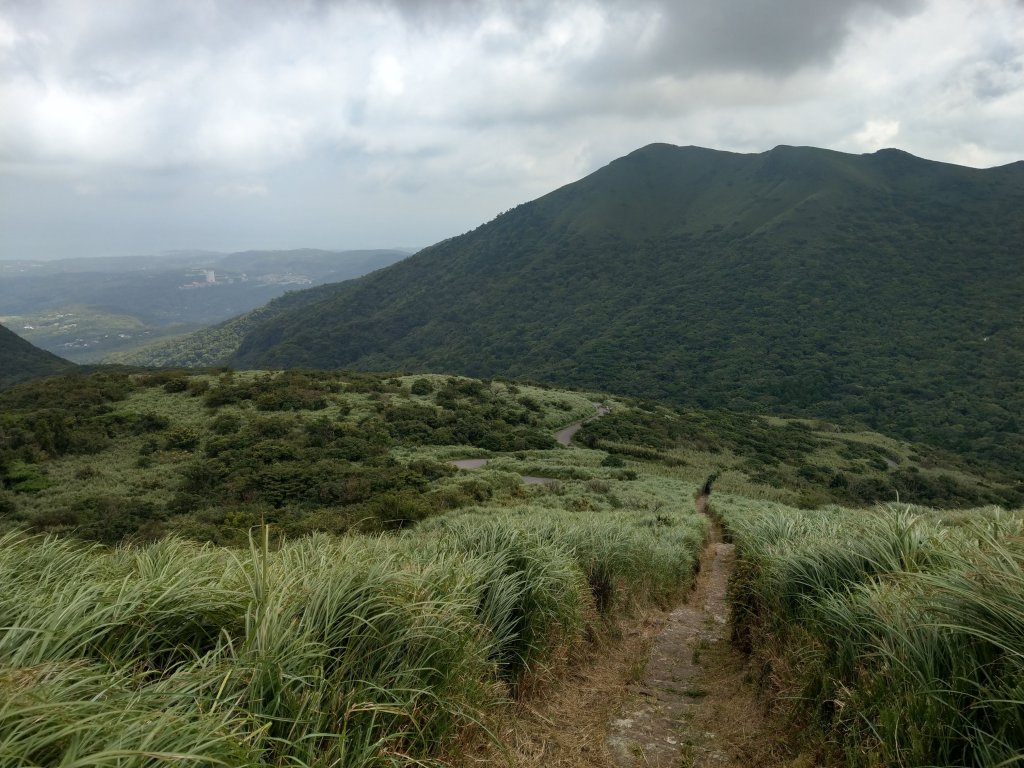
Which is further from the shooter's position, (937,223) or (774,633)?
(937,223)

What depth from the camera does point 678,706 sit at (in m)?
4.48

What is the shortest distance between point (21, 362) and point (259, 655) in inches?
3166

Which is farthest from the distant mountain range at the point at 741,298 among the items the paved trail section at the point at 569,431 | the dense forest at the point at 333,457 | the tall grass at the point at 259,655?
the tall grass at the point at 259,655

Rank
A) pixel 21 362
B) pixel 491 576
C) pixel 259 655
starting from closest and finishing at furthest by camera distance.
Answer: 1. pixel 259 655
2. pixel 491 576
3. pixel 21 362

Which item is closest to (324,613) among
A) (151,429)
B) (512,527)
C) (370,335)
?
(512,527)

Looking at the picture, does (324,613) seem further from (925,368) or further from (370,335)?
(370,335)

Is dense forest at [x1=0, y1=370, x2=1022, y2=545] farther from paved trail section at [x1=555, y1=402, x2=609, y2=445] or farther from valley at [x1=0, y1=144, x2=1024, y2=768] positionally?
paved trail section at [x1=555, y1=402, x2=609, y2=445]

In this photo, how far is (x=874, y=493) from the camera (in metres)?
34.0

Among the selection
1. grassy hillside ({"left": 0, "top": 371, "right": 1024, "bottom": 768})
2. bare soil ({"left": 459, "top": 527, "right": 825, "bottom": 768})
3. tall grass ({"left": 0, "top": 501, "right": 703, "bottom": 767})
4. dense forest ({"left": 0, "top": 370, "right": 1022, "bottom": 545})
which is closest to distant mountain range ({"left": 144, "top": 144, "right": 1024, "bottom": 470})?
dense forest ({"left": 0, "top": 370, "right": 1022, "bottom": 545})

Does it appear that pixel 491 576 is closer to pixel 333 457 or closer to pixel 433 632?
pixel 433 632

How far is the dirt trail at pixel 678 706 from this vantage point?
3656 millimetres


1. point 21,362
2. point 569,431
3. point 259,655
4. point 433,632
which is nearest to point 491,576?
point 433,632

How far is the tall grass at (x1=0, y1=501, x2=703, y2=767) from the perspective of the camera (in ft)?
5.55

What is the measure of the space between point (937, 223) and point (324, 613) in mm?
153575
